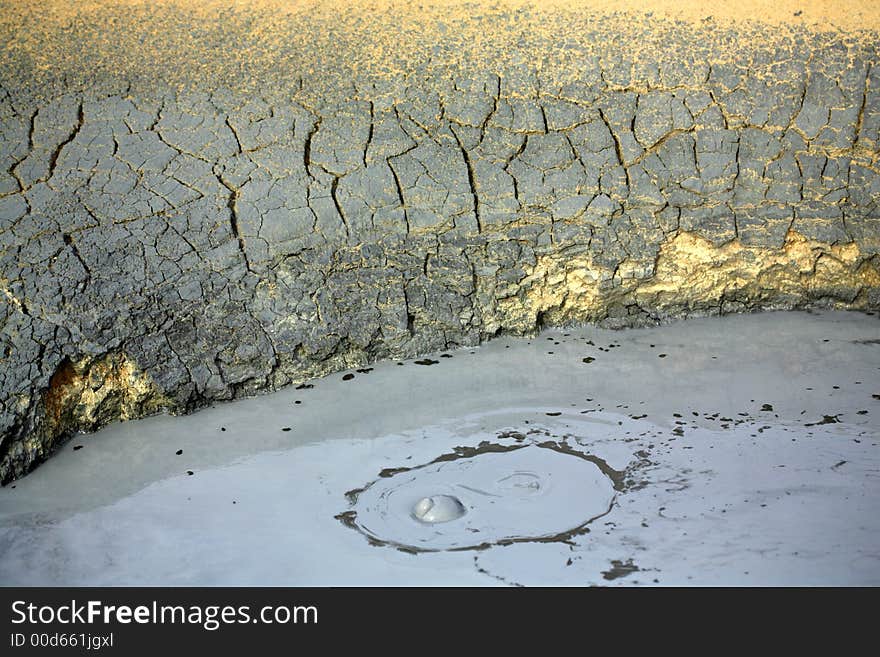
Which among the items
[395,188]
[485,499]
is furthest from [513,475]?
[395,188]

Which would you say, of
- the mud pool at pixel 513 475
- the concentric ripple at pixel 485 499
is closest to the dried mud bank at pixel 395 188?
the mud pool at pixel 513 475

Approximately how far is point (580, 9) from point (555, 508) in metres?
2.41

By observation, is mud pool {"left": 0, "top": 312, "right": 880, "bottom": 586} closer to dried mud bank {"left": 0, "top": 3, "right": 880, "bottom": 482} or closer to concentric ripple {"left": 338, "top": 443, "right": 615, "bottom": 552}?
concentric ripple {"left": 338, "top": 443, "right": 615, "bottom": 552}

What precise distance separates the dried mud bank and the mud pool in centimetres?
19

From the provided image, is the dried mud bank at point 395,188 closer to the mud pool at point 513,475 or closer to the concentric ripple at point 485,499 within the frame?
the mud pool at point 513,475

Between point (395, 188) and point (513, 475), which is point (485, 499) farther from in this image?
point (395, 188)

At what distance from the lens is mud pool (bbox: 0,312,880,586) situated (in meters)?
2.35

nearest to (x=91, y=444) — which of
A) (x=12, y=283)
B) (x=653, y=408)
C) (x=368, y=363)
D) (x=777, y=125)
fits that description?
(x=12, y=283)

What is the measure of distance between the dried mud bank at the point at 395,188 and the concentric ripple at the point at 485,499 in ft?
2.52

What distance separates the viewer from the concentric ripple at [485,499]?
8.13 ft

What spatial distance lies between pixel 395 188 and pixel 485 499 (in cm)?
141

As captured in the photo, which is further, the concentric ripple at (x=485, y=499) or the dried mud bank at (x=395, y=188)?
the dried mud bank at (x=395, y=188)

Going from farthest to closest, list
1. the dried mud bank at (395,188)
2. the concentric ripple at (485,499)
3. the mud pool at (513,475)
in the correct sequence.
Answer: the dried mud bank at (395,188) → the concentric ripple at (485,499) → the mud pool at (513,475)

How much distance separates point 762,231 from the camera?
146 inches
